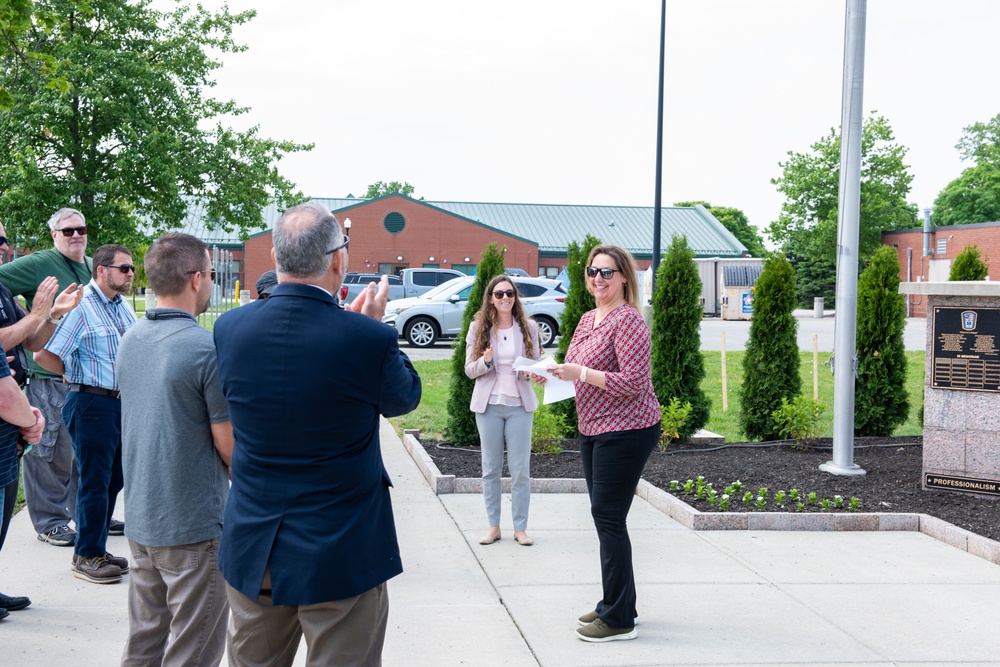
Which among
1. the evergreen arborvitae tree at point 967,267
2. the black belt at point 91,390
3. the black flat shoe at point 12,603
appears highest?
the evergreen arborvitae tree at point 967,267

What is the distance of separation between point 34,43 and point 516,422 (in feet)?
60.2

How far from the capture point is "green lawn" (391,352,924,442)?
11.1 m

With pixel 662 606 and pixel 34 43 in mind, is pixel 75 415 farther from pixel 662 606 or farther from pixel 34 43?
pixel 34 43

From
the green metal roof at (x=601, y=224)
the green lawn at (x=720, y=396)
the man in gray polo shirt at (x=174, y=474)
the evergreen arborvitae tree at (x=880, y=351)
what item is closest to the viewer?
the man in gray polo shirt at (x=174, y=474)

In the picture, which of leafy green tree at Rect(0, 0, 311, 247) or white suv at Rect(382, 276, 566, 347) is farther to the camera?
white suv at Rect(382, 276, 566, 347)

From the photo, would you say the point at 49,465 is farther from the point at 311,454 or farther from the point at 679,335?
the point at 679,335

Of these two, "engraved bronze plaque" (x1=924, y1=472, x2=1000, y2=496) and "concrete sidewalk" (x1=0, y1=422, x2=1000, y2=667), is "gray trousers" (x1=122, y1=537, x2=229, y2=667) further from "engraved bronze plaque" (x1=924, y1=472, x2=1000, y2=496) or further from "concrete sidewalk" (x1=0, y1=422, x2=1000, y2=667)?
"engraved bronze plaque" (x1=924, y1=472, x2=1000, y2=496)

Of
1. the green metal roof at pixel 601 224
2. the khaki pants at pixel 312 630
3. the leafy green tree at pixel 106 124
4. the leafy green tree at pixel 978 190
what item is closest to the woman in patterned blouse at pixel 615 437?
the khaki pants at pixel 312 630

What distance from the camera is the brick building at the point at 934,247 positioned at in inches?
1842

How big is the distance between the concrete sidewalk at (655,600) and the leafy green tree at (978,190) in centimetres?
7401

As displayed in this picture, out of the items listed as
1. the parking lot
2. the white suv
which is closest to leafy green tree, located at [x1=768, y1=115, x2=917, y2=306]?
the parking lot

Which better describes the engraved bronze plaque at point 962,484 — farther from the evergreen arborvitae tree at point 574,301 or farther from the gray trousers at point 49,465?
the gray trousers at point 49,465

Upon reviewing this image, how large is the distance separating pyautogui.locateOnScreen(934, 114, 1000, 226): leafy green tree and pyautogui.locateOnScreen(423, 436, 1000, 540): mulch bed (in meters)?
70.8

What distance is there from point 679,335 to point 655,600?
4.96 meters
